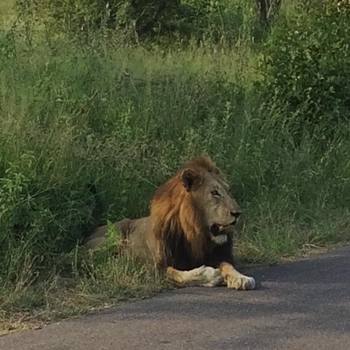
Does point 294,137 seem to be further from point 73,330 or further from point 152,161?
point 73,330

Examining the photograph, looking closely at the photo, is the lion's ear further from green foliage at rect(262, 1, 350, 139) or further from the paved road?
green foliage at rect(262, 1, 350, 139)

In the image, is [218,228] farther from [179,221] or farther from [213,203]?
→ [179,221]

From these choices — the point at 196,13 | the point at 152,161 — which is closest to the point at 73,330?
the point at 152,161

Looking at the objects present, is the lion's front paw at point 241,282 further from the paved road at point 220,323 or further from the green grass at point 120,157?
the green grass at point 120,157

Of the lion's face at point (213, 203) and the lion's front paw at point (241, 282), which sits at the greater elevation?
the lion's face at point (213, 203)

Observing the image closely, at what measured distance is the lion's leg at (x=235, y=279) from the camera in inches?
282

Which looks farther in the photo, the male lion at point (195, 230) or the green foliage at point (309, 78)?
the green foliage at point (309, 78)

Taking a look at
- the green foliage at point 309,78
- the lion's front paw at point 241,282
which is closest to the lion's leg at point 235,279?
the lion's front paw at point 241,282

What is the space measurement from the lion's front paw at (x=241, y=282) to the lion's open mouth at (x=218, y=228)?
39 cm

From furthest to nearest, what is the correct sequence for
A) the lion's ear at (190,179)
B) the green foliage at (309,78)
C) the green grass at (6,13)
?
the green grass at (6,13) < the green foliage at (309,78) < the lion's ear at (190,179)

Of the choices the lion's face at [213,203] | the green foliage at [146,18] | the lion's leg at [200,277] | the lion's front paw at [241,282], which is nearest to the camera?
the lion's front paw at [241,282]

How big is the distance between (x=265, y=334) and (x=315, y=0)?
28.2 feet

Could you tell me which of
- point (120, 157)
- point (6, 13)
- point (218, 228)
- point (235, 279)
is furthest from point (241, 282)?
point (6, 13)

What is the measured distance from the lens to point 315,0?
13773 mm
